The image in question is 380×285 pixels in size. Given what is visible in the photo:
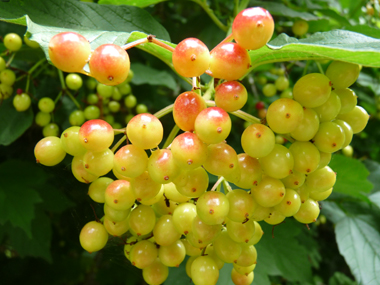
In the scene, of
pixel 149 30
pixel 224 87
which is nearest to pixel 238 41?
pixel 224 87

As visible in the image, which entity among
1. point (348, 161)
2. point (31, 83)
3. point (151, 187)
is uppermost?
point (151, 187)

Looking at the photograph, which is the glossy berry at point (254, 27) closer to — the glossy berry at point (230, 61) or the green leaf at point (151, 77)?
the glossy berry at point (230, 61)

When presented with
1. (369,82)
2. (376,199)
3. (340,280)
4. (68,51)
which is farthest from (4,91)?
(340,280)

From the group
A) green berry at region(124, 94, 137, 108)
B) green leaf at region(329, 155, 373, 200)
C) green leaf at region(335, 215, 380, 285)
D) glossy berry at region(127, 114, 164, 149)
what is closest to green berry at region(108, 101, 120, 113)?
green berry at region(124, 94, 137, 108)

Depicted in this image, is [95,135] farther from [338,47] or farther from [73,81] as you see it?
[73,81]

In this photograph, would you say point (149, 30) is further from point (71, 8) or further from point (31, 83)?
point (31, 83)

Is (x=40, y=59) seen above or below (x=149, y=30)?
below

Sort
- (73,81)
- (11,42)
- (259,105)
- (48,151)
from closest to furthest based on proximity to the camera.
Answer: (48,151) < (11,42) < (73,81) < (259,105)

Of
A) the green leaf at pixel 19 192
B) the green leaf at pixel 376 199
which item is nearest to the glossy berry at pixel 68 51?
the green leaf at pixel 19 192
